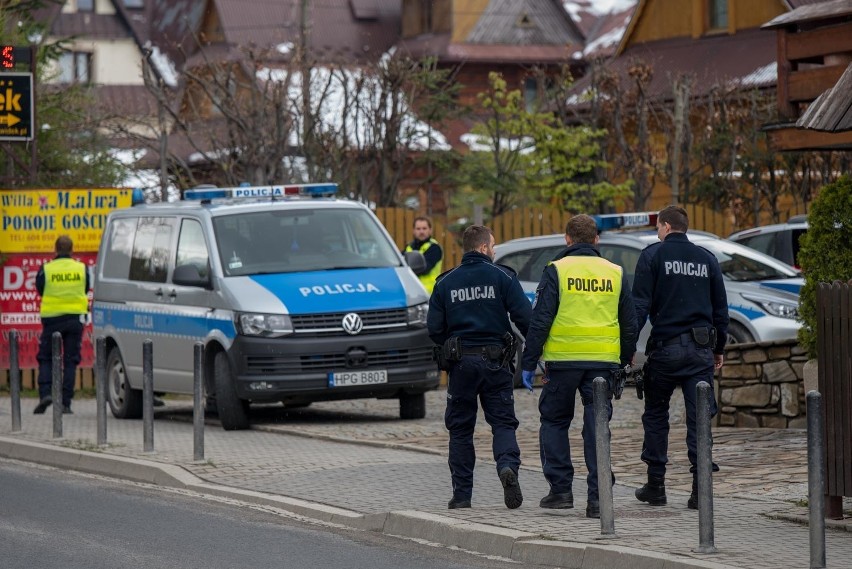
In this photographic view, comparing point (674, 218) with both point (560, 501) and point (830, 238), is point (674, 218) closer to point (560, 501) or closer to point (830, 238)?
point (560, 501)

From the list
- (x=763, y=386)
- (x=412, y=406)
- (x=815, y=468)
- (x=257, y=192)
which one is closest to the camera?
(x=815, y=468)

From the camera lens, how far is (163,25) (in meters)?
65.5

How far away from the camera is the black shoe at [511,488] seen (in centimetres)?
1017

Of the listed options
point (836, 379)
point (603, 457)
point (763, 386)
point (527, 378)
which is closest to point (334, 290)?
point (763, 386)

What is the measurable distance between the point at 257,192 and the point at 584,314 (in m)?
7.92

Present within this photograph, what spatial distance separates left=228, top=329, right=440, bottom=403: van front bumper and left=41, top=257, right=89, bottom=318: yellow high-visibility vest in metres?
2.77

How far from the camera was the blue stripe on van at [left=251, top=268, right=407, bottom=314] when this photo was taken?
1533 cm

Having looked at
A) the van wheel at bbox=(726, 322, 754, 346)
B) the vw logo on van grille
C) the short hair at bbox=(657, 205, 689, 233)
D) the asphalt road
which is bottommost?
the asphalt road

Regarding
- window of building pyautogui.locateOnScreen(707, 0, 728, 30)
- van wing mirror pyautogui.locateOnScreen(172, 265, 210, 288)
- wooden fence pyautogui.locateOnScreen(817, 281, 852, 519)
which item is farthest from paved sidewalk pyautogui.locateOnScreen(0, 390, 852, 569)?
window of building pyautogui.locateOnScreen(707, 0, 728, 30)

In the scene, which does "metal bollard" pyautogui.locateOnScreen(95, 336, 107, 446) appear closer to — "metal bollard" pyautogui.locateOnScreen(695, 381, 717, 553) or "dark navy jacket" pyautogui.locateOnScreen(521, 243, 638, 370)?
"dark navy jacket" pyautogui.locateOnScreen(521, 243, 638, 370)

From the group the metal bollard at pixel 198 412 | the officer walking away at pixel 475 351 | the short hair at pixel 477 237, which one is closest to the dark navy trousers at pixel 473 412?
the officer walking away at pixel 475 351

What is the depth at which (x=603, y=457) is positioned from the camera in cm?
902

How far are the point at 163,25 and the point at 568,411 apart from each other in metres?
57.4

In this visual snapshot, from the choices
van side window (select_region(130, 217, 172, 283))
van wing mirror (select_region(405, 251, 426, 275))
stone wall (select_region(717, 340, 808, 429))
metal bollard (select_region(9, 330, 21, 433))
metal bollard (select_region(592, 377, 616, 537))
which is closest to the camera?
metal bollard (select_region(592, 377, 616, 537))
